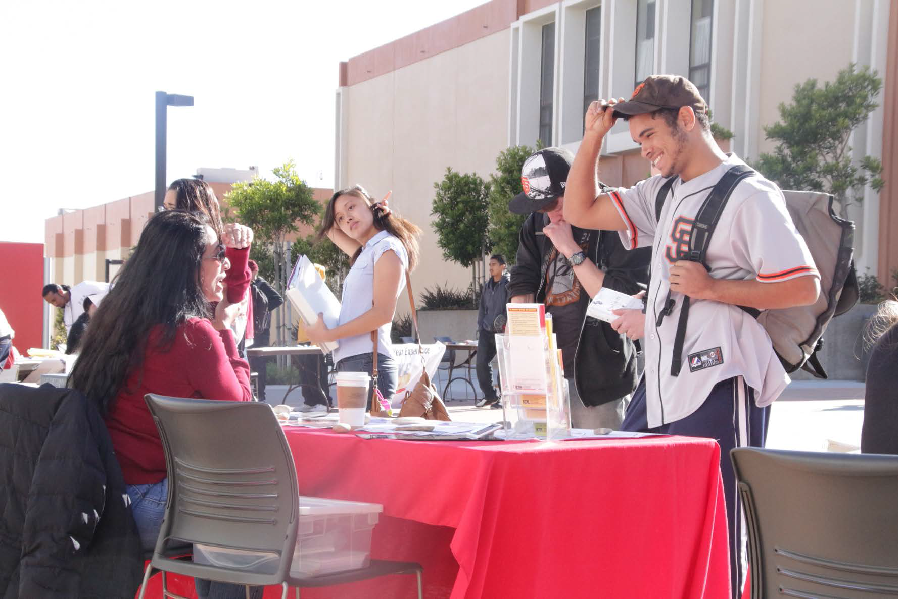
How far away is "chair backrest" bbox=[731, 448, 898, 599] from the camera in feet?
5.89

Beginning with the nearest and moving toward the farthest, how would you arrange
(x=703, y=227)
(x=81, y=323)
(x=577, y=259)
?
1. (x=703, y=227)
2. (x=577, y=259)
3. (x=81, y=323)

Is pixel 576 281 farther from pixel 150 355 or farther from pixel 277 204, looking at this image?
pixel 277 204

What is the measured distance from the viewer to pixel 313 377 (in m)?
13.4

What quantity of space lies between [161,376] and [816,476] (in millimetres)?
2130

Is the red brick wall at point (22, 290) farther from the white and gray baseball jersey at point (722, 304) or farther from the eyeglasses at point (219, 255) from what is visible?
the white and gray baseball jersey at point (722, 304)

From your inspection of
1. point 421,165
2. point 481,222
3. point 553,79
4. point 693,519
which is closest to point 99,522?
point 693,519

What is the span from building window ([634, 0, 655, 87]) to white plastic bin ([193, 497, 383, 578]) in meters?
24.7

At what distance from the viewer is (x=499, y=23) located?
30.6 meters

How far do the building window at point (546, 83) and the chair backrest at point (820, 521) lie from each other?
91.4 feet

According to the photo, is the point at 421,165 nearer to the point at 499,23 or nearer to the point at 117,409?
the point at 499,23

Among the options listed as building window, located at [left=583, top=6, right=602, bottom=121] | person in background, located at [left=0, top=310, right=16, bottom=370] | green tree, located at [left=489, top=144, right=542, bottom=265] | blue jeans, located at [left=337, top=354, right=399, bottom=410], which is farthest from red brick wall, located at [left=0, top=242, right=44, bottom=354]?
blue jeans, located at [left=337, top=354, right=399, bottom=410]

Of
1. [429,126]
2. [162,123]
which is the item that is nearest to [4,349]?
[162,123]

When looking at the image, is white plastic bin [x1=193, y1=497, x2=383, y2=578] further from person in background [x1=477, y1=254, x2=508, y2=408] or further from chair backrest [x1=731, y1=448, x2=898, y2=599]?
person in background [x1=477, y1=254, x2=508, y2=408]

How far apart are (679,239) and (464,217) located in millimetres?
23767
